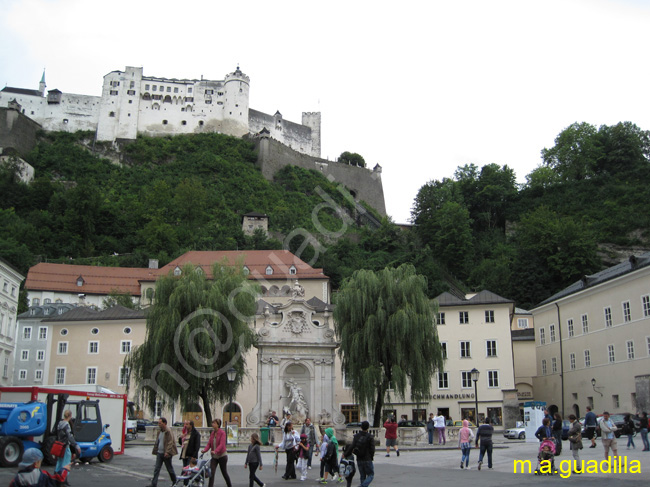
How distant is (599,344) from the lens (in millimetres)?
46469

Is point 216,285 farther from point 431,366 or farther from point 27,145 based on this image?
point 27,145

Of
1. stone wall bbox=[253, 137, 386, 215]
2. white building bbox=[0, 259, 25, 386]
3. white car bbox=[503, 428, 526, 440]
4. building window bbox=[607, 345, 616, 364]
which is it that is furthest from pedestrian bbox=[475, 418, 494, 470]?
stone wall bbox=[253, 137, 386, 215]

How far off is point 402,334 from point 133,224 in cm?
7429

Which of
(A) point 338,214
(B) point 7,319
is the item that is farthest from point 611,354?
(A) point 338,214

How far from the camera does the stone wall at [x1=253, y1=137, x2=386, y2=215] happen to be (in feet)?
420

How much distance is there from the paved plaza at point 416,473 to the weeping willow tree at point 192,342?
7726mm

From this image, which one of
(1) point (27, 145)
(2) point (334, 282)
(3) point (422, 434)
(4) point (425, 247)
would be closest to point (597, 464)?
(3) point (422, 434)

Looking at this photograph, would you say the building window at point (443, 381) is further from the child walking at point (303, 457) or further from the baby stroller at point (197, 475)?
the baby stroller at point (197, 475)

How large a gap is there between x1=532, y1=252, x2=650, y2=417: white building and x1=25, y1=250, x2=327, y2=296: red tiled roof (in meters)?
28.0

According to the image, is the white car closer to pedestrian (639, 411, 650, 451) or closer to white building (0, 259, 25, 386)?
pedestrian (639, 411, 650, 451)

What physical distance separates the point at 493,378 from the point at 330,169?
8964 centimetres

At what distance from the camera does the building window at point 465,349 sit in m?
53.2

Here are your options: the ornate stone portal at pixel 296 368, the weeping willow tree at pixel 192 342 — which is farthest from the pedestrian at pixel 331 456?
the ornate stone portal at pixel 296 368

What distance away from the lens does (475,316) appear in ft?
176
